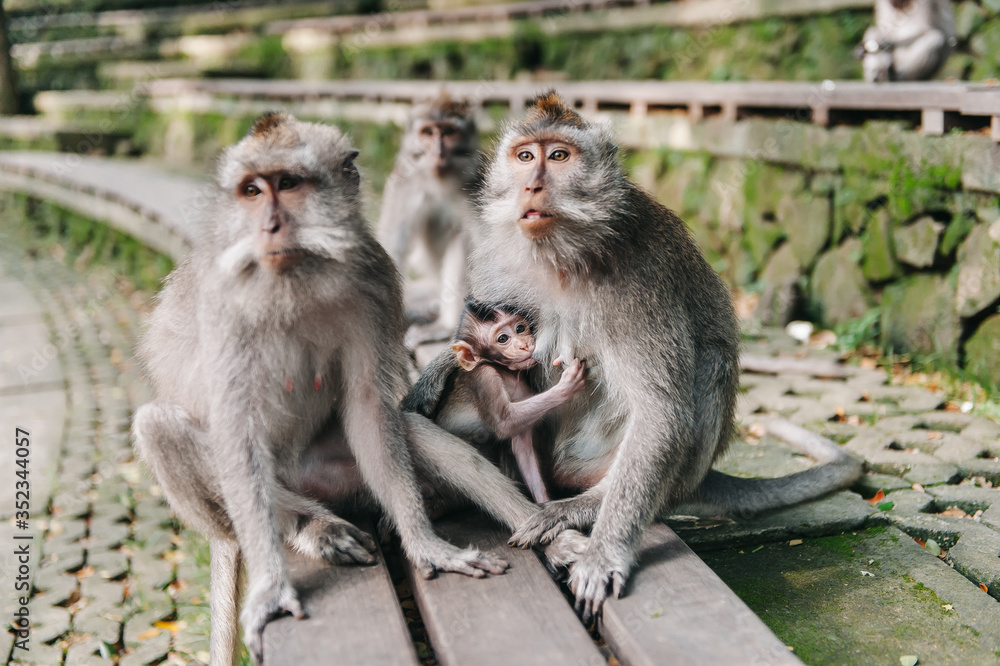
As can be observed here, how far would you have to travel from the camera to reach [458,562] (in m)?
2.66

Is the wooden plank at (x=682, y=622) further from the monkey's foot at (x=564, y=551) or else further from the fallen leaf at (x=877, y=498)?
the fallen leaf at (x=877, y=498)

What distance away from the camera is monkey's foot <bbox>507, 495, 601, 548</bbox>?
280 centimetres

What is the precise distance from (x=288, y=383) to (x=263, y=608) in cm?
65

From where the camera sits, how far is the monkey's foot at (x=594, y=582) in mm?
2508

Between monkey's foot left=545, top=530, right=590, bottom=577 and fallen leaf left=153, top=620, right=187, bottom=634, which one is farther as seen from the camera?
fallen leaf left=153, top=620, right=187, bottom=634

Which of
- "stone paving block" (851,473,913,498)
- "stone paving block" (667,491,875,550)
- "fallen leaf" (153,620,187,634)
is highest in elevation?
"stone paving block" (667,491,875,550)

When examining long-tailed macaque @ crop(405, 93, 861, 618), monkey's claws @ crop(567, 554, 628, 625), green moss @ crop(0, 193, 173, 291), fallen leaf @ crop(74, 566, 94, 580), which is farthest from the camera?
green moss @ crop(0, 193, 173, 291)

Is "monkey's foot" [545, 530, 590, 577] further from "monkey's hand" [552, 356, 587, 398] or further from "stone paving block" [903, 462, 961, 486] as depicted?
"stone paving block" [903, 462, 961, 486]

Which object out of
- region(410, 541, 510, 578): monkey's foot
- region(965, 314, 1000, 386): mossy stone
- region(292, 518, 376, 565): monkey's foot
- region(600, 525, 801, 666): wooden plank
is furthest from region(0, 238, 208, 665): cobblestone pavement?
region(965, 314, 1000, 386): mossy stone

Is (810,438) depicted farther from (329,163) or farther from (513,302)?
(329,163)

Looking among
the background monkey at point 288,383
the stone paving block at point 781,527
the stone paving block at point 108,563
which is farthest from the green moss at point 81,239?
the stone paving block at point 781,527

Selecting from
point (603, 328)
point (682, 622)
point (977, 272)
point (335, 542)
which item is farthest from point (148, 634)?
point (977, 272)

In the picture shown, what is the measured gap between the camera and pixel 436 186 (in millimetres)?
5496

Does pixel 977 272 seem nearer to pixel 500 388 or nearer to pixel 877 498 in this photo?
pixel 877 498
